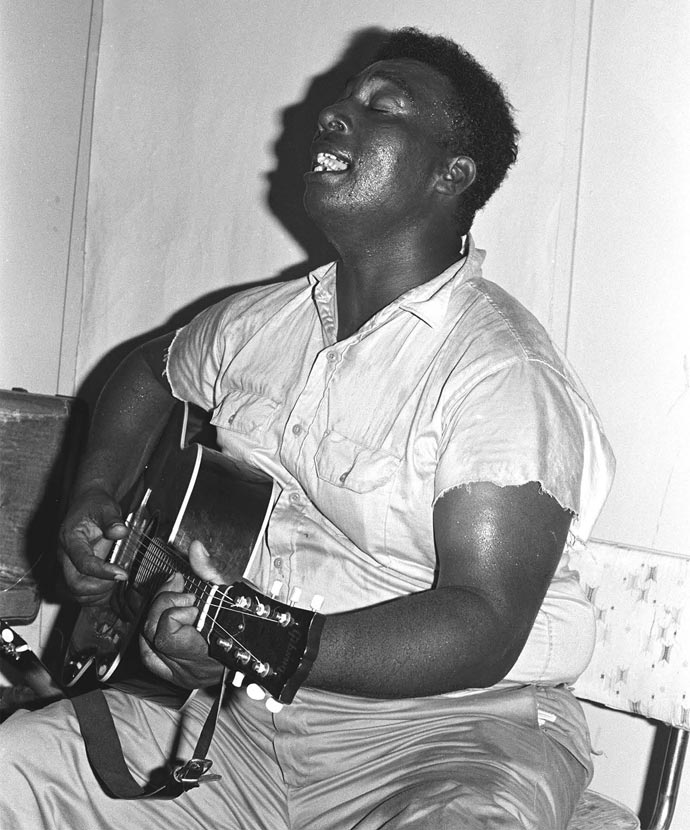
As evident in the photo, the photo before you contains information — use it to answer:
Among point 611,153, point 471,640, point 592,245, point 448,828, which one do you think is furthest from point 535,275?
point 448,828

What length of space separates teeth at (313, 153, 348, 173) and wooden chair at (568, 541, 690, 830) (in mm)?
944

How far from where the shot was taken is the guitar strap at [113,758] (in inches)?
66.0

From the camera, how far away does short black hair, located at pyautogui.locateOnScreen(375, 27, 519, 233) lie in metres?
2.20

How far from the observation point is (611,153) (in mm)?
2531

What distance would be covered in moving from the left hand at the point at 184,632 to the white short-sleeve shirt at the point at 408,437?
1.21 feet

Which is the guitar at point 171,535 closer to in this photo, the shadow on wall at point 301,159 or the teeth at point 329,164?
the teeth at point 329,164

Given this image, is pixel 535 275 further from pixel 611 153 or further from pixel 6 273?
pixel 6 273

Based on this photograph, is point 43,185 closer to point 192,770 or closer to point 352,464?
point 352,464

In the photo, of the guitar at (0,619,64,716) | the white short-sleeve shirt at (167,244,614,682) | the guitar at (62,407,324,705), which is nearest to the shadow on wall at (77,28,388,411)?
the guitar at (62,407,324,705)

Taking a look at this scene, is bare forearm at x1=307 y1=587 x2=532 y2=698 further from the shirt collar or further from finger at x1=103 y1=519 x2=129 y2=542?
finger at x1=103 y1=519 x2=129 y2=542

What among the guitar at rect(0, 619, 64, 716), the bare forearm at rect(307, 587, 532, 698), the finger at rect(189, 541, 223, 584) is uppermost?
the finger at rect(189, 541, 223, 584)

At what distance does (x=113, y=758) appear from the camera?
5.93 feet

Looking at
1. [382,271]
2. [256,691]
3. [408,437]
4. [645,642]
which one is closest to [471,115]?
[382,271]

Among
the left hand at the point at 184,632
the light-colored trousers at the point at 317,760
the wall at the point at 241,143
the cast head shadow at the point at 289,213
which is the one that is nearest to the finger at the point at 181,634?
the left hand at the point at 184,632
